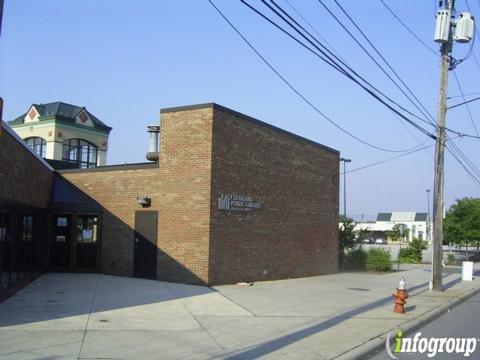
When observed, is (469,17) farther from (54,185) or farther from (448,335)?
(54,185)

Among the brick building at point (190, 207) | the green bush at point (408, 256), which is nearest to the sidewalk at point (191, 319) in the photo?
the brick building at point (190, 207)

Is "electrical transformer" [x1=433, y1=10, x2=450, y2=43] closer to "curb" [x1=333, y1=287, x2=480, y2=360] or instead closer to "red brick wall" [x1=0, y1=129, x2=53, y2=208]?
"curb" [x1=333, y1=287, x2=480, y2=360]

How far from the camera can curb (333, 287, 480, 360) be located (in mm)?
8703

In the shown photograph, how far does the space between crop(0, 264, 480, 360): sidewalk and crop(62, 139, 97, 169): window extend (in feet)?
92.4

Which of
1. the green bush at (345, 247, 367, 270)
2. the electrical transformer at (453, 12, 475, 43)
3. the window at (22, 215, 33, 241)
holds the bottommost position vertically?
the green bush at (345, 247, 367, 270)

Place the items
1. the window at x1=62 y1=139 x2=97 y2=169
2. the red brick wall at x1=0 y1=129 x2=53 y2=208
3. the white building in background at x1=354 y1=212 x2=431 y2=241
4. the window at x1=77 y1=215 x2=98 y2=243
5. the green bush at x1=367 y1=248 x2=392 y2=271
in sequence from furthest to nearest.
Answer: the white building in background at x1=354 y1=212 x2=431 y2=241 < the window at x1=62 y1=139 x2=97 y2=169 < the green bush at x1=367 y1=248 x2=392 y2=271 < the window at x1=77 y1=215 x2=98 y2=243 < the red brick wall at x1=0 y1=129 x2=53 y2=208

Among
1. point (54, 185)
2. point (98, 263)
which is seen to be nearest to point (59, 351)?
point (98, 263)

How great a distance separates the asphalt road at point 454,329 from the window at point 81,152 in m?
35.0

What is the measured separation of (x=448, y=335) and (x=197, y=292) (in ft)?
23.1

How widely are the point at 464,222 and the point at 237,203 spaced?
3474 cm

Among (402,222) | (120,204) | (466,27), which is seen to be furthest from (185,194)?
(402,222)

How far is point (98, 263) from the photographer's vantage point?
781 inches

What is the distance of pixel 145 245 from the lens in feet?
61.2

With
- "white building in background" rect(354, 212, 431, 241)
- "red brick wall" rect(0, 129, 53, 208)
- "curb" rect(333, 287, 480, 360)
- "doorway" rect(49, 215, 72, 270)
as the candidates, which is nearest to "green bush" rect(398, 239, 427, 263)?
"curb" rect(333, 287, 480, 360)
